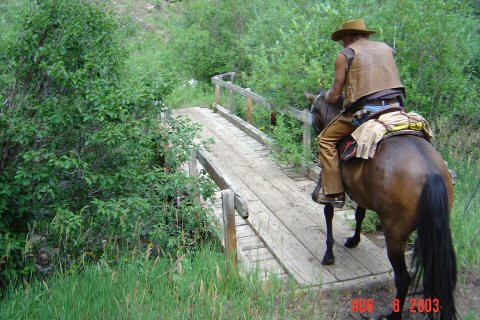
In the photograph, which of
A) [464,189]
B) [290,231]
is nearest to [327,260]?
[290,231]

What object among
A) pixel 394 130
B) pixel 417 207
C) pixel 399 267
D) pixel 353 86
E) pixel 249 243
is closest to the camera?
pixel 417 207

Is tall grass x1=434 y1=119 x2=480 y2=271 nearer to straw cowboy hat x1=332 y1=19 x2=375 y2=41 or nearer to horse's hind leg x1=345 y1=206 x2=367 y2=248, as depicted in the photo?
horse's hind leg x1=345 y1=206 x2=367 y2=248

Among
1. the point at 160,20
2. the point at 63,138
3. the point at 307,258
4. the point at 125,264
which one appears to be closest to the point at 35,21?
the point at 63,138

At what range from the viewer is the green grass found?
13.2 ft

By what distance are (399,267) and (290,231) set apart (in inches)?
79.5

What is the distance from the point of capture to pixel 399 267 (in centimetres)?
420

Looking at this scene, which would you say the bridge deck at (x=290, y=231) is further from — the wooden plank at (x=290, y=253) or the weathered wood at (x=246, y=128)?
the weathered wood at (x=246, y=128)

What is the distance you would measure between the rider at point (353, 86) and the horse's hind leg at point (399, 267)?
101 cm

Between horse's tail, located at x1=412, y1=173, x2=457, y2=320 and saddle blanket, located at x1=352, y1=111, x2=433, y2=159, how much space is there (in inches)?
24.7

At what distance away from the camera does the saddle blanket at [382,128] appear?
4.35 m

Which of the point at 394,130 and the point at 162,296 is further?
the point at 394,130

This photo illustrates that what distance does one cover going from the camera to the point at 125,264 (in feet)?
16.1
